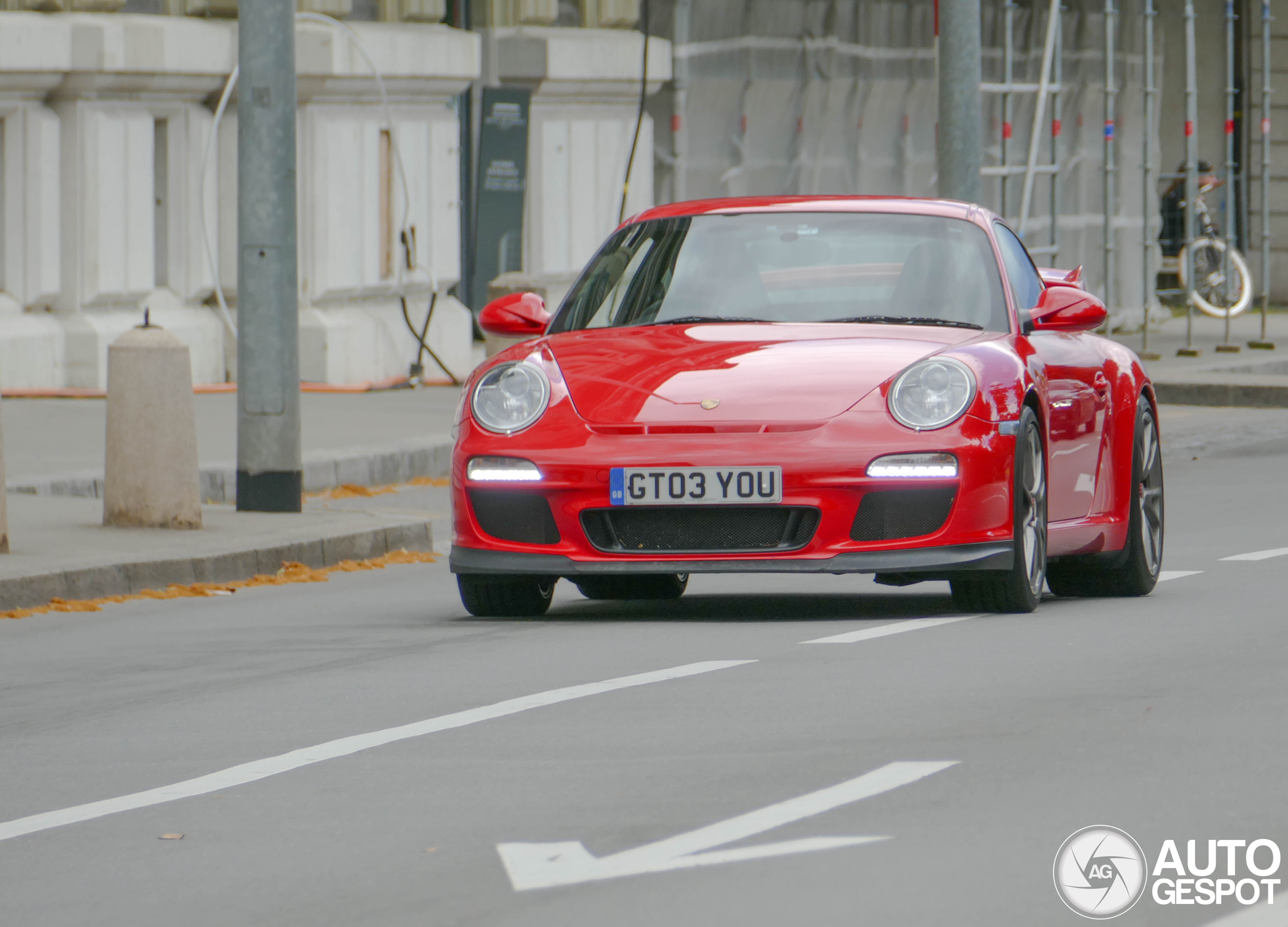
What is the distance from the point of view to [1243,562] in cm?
1047

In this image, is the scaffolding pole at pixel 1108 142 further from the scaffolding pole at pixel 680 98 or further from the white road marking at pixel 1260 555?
the white road marking at pixel 1260 555

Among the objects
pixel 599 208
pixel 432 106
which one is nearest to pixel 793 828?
pixel 432 106

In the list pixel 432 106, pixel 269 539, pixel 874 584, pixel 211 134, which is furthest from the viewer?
pixel 432 106

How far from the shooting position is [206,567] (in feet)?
34.3

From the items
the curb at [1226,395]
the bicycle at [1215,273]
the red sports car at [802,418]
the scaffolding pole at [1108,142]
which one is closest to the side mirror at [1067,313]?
the red sports car at [802,418]

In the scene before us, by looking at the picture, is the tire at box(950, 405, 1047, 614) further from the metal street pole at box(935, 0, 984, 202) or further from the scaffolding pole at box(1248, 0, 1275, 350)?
the scaffolding pole at box(1248, 0, 1275, 350)

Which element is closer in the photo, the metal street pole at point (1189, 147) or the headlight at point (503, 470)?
the headlight at point (503, 470)

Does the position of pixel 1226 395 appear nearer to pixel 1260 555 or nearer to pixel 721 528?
pixel 1260 555

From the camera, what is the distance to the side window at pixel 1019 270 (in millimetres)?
9141

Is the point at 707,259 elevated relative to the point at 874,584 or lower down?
elevated

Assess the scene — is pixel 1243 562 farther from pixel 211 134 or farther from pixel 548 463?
pixel 211 134

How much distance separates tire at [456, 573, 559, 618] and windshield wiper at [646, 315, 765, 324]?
919 mm

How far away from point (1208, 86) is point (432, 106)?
57.8 feet

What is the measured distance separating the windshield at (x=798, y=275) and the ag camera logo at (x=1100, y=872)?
3.95m
